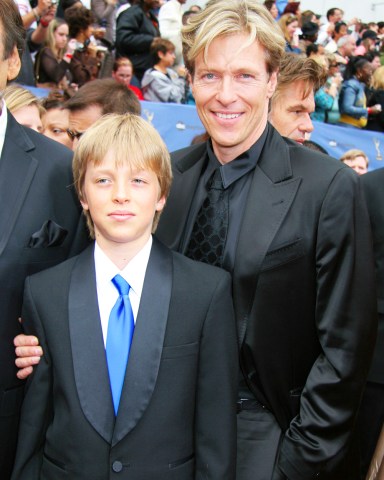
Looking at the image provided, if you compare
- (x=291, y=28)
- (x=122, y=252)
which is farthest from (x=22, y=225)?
(x=291, y=28)

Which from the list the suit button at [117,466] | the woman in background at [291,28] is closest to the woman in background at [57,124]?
the suit button at [117,466]

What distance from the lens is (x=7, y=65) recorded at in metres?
2.38

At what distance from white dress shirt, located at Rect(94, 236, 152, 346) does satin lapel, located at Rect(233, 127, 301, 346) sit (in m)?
0.32

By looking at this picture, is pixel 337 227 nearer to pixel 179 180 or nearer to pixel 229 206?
pixel 229 206

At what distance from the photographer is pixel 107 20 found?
34.0 ft

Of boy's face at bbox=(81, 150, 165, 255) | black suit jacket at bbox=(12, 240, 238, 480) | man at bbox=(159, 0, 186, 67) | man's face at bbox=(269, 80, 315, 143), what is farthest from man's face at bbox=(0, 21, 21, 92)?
man at bbox=(159, 0, 186, 67)

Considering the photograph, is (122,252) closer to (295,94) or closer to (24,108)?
(295,94)

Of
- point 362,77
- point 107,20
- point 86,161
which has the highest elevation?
point 86,161

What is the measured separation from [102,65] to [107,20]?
314 cm

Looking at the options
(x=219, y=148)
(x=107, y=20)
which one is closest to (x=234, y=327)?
(x=219, y=148)

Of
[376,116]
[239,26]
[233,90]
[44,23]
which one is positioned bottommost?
[376,116]

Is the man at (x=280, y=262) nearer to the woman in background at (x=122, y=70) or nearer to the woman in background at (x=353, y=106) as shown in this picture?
the woman in background at (x=122, y=70)

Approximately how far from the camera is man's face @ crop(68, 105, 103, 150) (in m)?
3.78

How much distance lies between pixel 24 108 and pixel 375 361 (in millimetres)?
2433
